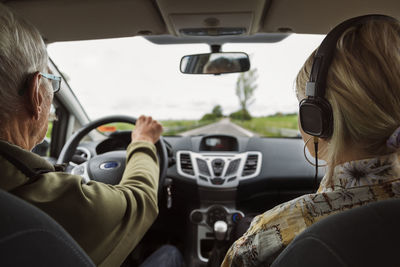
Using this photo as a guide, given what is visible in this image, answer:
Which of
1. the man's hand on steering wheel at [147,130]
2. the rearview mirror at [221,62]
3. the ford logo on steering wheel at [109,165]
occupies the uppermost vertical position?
the rearview mirror at [221,62]

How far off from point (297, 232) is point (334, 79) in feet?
1.66

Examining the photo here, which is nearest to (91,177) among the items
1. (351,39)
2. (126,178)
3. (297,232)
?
(126,178)

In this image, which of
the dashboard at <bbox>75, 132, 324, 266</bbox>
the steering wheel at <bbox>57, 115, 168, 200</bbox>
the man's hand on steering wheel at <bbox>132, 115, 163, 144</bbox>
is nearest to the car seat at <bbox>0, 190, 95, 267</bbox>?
the man's hand on steering wheel at <bbox>132, 115, 163, 144</bbox>

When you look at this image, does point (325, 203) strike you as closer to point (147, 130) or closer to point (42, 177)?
point (42, 177)

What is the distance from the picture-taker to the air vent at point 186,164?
9.96 ft

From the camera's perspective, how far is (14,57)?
1.07 meters

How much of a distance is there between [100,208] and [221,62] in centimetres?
194

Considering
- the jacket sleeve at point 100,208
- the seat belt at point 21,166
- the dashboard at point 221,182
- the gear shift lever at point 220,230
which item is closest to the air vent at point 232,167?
the dashboard at point 221,182

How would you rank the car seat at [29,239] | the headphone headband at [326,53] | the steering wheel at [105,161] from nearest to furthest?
1. the car seat at [29,239]
2. the headphone headband at [326,53]
3. the steering wheel at [105,161]

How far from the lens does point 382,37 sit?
1.00 m

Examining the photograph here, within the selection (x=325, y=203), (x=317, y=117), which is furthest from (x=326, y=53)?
(x=325, y=203)

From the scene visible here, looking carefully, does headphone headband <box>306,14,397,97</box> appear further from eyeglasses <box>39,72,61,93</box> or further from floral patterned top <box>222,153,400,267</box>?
eyeglasses <box>39,72,61,93</box>

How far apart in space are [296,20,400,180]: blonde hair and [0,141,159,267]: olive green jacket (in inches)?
31.0

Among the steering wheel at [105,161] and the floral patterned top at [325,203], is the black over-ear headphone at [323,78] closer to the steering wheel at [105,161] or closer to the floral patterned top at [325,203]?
the floral patterned top at [325,203]
